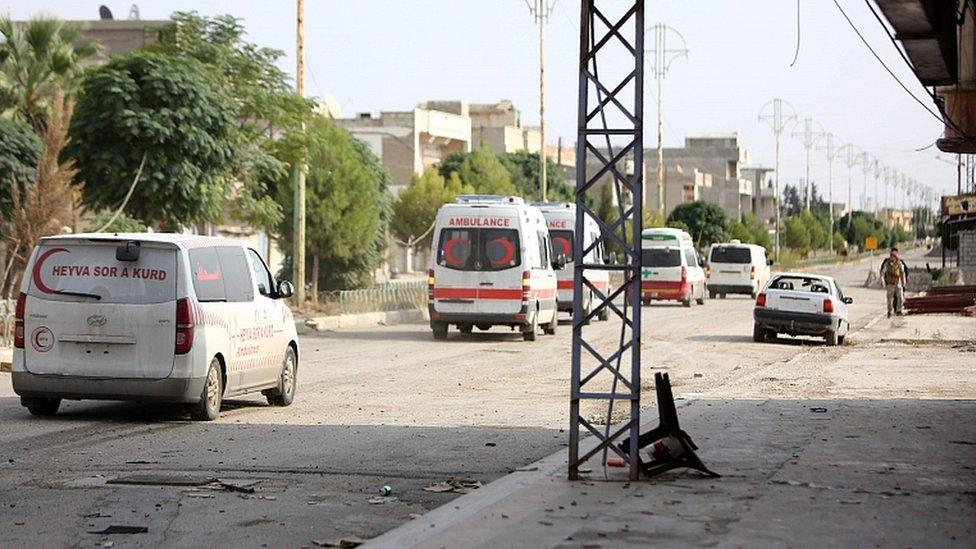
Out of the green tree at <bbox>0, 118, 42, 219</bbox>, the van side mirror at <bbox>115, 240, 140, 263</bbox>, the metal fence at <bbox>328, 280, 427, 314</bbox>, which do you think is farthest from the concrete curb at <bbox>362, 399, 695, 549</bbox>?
the metal fence at <bbox>328, 280, 427, 314</bbox>

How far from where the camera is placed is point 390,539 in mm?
8758

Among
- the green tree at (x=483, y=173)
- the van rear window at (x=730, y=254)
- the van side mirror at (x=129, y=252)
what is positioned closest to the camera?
the van side mirror at (x=129, y=252)

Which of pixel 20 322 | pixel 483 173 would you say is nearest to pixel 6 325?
A: pixel 20 322

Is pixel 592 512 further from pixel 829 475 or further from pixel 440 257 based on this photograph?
pixel 440 257

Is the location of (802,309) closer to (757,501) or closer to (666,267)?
(666,267)

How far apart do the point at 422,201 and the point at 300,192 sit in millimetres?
36809

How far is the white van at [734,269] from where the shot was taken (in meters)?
63.1

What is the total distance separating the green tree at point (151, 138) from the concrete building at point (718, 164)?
139 m

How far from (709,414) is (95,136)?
17.9 meters

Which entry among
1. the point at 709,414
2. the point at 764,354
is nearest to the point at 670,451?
the point at 709,414

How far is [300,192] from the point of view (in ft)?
128

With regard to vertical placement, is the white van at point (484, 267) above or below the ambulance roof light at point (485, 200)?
below

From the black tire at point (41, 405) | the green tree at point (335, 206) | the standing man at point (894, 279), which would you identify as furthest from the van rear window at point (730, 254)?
the black tire at point (41, 405)

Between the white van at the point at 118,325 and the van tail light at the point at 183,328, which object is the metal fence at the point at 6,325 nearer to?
the white van at the point at 118,325
